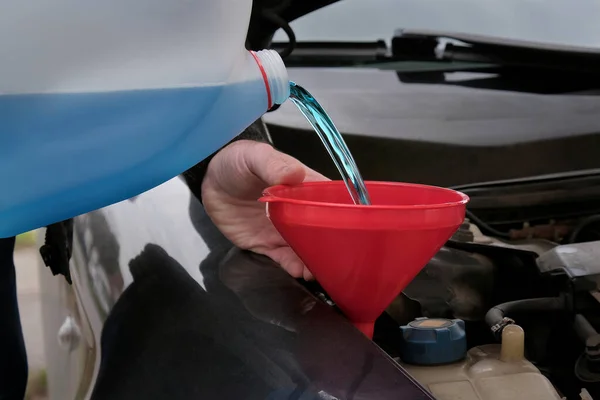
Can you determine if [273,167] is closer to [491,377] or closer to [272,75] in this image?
[272,75]

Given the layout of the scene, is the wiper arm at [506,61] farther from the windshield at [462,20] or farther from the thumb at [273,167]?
the thumb at [273,167]

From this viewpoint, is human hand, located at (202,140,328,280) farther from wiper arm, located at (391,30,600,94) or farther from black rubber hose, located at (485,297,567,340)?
wiper arm, located at (391,30,600,94)

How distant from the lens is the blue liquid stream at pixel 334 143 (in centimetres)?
65

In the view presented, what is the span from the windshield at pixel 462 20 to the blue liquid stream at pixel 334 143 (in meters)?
0.86

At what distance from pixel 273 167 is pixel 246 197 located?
127 millimetres

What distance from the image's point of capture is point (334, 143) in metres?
0.69

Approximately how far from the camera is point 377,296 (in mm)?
589

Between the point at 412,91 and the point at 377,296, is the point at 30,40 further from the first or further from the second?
the point at 412,91

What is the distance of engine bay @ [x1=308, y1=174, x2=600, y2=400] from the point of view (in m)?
0.62

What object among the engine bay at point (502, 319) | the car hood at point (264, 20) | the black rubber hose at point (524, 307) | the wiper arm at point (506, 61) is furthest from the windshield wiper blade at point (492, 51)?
the black rubber hose at point (524, 307)

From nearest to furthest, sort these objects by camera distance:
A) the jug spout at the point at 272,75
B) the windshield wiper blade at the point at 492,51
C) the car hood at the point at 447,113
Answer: the jug spout at the point at 272,75, the car hood at the point at 447,113, the windshield wiper blade at the point at 492,51

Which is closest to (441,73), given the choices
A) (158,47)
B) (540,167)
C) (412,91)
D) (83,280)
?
Answer: (412,91)

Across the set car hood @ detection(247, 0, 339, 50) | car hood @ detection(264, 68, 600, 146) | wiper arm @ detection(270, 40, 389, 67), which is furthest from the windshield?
car hood @ detection(247, 0, 339, 50)

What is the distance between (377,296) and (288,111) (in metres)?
0.71
